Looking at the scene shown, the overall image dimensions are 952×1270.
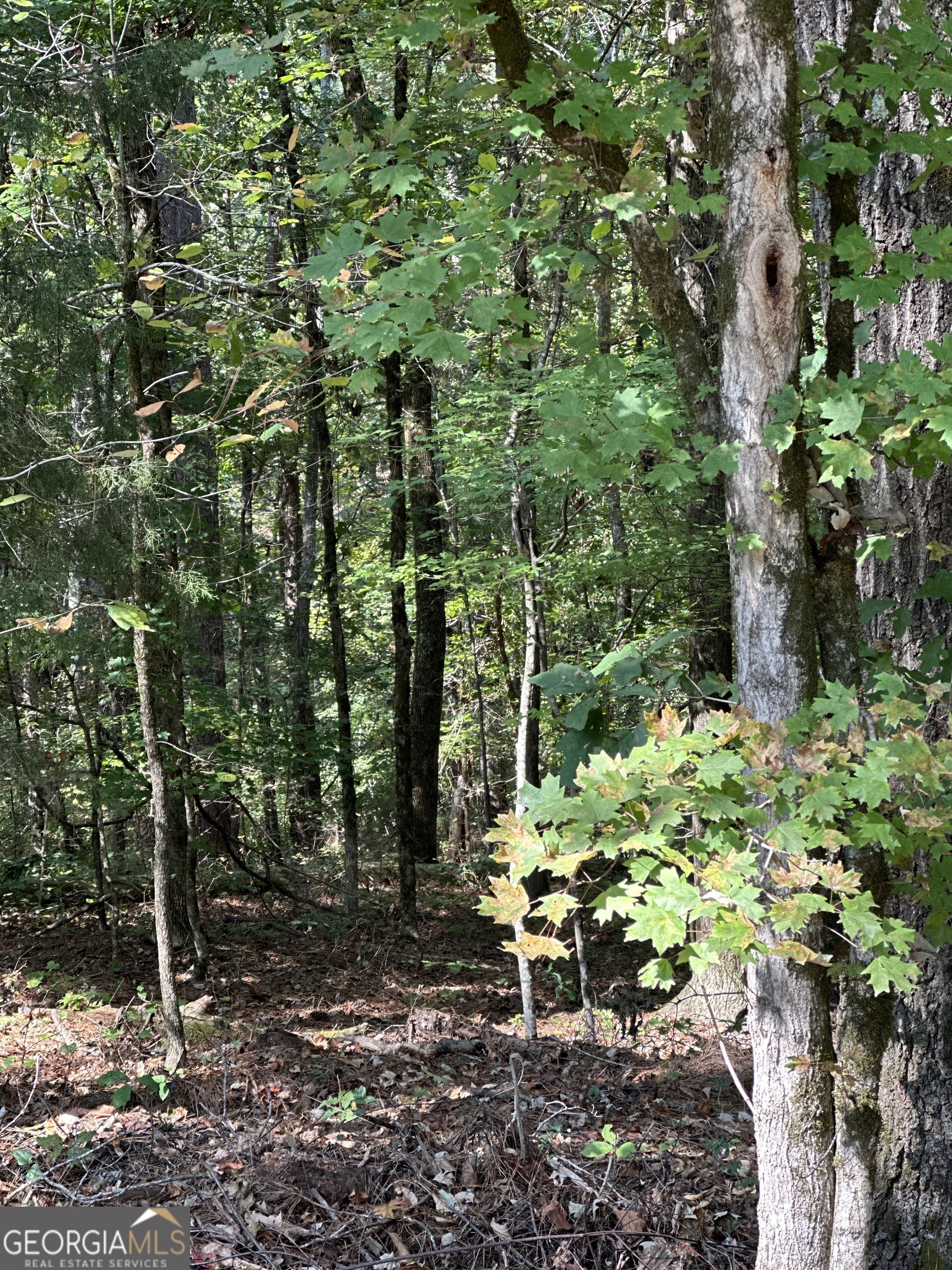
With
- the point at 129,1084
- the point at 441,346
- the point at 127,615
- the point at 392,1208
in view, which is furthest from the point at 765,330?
the point at 129,1084

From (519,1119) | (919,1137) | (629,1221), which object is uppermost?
(919,1137)

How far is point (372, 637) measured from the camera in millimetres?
15352

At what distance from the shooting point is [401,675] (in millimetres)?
8711

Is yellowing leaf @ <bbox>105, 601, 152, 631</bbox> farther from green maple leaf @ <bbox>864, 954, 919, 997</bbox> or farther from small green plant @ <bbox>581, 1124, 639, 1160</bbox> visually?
green maple leaf @ <bbox>864, 954, 919, 997</bbox>

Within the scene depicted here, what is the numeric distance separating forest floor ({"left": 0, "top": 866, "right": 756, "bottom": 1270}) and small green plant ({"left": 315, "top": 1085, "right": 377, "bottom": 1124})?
0.5 inches

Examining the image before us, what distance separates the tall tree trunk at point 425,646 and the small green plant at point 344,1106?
18.0 ft

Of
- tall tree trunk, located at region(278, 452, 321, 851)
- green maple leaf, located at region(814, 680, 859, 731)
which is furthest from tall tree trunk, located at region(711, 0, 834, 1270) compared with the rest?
tall tree trunk, located at region(278, 452, 321, 851)

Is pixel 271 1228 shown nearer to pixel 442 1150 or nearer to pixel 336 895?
pixel 442 1150

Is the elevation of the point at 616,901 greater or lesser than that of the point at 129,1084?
greater

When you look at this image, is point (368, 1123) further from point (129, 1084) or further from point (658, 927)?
point (658, 927)

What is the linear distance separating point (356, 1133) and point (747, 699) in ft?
9.32

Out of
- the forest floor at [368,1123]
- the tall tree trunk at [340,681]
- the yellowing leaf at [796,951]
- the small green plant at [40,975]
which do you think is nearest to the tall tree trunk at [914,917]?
the forest floor at [368,1123]

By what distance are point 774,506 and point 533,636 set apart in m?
4.21

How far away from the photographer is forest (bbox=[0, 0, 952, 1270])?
2.35 meters
